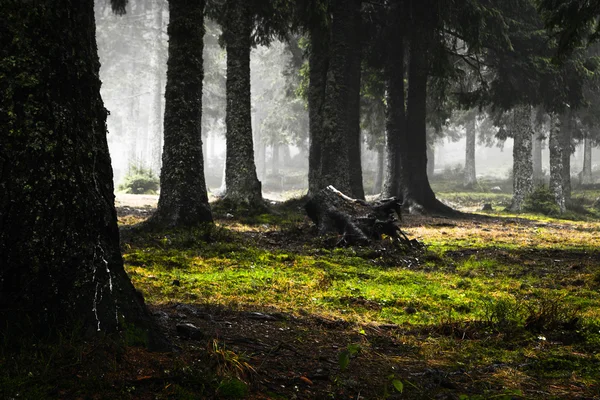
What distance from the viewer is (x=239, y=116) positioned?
11922 mm

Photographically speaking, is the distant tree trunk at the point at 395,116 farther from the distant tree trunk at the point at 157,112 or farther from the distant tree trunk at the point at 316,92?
the distant tree trunk at the point at 157,112

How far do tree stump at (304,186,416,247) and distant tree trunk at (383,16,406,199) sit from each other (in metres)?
8.11

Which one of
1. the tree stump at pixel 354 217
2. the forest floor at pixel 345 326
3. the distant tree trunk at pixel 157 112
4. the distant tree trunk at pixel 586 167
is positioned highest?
the distant tree trunk at pixel 157 112

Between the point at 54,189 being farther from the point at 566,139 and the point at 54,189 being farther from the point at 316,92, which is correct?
the point at 566,139

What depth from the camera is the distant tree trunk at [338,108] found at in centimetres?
1316

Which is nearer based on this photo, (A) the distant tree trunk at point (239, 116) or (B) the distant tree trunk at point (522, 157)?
(A) the distant tree trunk at point (239, 116)

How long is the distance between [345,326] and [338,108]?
33.3 ft

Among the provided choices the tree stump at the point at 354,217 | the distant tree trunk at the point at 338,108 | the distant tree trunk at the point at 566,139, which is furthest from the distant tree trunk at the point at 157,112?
the tree stump at the point at 354,217

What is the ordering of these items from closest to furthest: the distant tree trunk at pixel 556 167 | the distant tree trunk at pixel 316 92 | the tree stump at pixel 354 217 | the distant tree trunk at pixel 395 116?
the tree stump at pixel 354 217 → the distant tree trunk at pixel 316 92 → the distant tree trunk at pixel 395 116 → the distant tree trunk at pixel 556 167

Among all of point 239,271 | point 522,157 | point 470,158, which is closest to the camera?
point 239,271

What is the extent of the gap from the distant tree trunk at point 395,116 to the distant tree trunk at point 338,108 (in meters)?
3.43

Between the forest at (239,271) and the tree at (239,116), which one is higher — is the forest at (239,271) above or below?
below

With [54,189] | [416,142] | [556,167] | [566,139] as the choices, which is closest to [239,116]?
[416,142]

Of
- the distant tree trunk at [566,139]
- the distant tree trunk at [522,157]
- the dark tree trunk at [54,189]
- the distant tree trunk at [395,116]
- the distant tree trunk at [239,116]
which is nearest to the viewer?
the dark tree trunk at [54,189]
